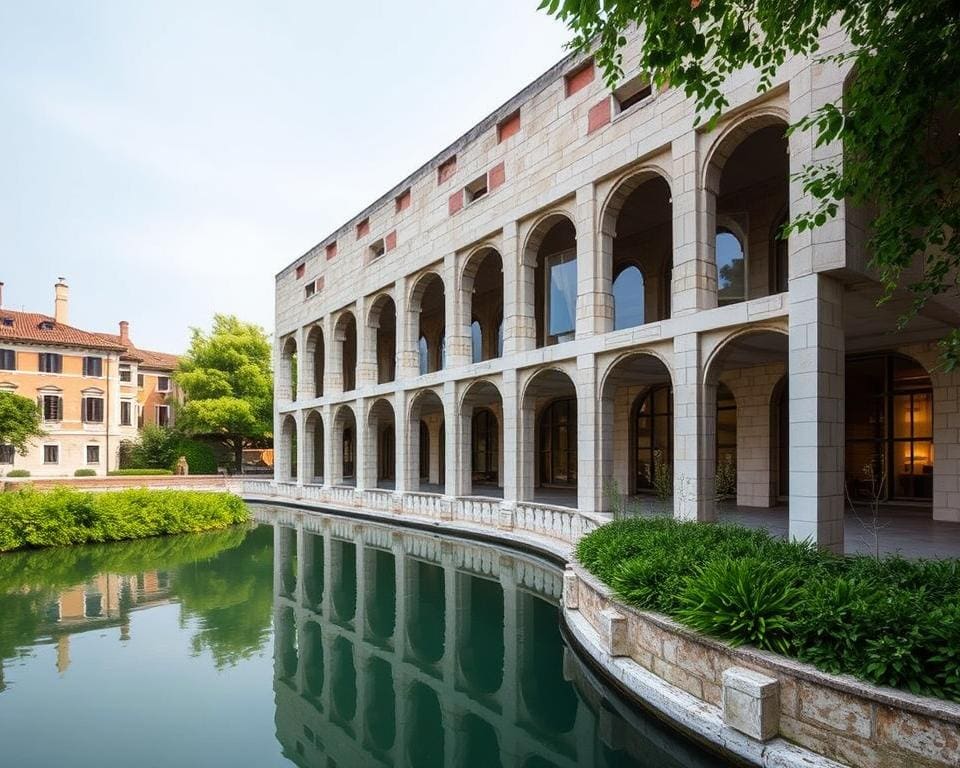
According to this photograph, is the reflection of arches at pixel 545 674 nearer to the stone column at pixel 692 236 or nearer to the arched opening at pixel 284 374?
the stone column at pixel 692 236

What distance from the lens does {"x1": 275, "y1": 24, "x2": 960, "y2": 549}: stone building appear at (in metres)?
10.9

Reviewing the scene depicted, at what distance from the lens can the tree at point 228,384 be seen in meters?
39.1

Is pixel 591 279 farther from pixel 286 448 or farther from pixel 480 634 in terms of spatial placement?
pixel 286 448

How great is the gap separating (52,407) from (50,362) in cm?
307

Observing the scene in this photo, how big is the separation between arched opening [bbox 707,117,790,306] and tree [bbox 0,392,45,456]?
3485 centimetres

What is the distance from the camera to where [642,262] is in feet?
65.4

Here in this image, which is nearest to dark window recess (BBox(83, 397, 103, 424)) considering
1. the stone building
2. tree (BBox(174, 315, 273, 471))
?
tree (BBox(174, 315, 273, 471))

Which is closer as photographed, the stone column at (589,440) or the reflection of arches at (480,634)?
the reflection of arches at (480,634)

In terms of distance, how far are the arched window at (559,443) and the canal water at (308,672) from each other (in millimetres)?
11805

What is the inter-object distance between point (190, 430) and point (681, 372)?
35659 millimetres

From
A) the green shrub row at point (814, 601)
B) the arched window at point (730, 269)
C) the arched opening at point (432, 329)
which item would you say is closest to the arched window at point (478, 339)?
the arched opening at point (432, 329)

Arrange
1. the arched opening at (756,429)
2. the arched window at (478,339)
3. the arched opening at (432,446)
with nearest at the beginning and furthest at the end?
the arched opening at (756,429), the arched window at (478,339), the arched opening at (432,446)

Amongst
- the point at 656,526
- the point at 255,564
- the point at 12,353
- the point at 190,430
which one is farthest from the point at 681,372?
the point at 12,353

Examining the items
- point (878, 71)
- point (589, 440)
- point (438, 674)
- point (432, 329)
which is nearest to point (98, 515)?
point (589, 440)
